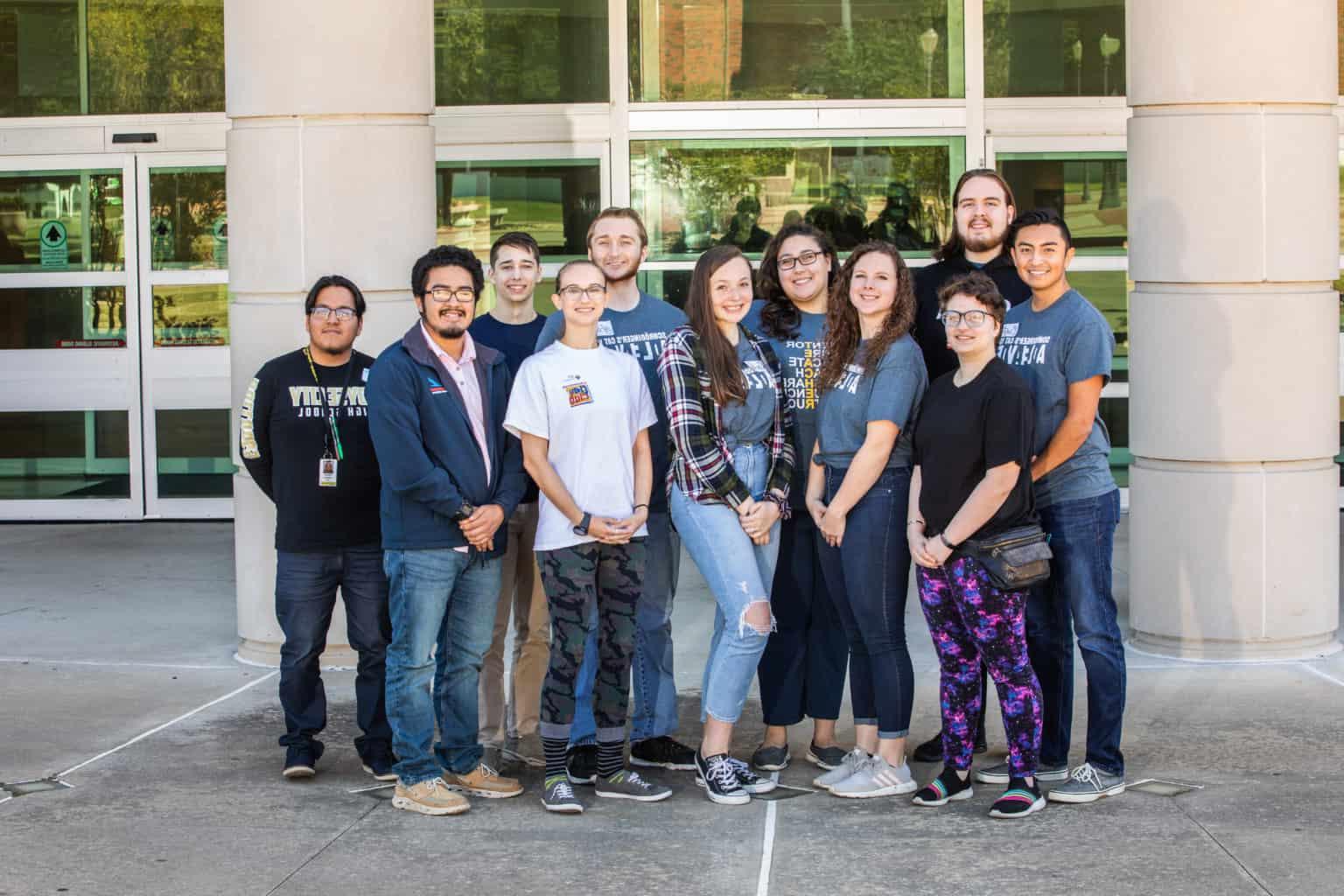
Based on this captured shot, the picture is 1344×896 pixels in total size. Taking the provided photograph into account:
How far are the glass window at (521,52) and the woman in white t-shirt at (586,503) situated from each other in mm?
6081

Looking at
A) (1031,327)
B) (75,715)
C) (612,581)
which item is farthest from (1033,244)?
(75,715)

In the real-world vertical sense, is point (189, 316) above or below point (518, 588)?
above

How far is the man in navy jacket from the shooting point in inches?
223

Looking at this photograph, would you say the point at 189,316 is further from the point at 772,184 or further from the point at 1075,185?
the point at 1075,185

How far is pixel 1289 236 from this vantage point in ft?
25.3

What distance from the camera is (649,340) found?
20.6 feet

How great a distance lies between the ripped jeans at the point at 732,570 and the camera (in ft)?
19.3

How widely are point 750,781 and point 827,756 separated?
442mm

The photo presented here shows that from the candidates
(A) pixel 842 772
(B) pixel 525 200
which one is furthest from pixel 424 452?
(B) pixel 525 200

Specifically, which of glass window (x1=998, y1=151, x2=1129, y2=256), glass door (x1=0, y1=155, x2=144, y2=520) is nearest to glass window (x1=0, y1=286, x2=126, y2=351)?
glass door (x1=0, y1=155, x2=144, y2=520)

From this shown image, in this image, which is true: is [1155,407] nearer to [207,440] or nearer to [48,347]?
[207,440]

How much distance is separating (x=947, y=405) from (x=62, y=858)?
2964 millimetres

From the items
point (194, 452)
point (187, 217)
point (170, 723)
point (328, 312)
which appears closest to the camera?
point (328, 312)

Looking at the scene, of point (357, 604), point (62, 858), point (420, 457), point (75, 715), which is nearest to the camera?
point (62, 858)
